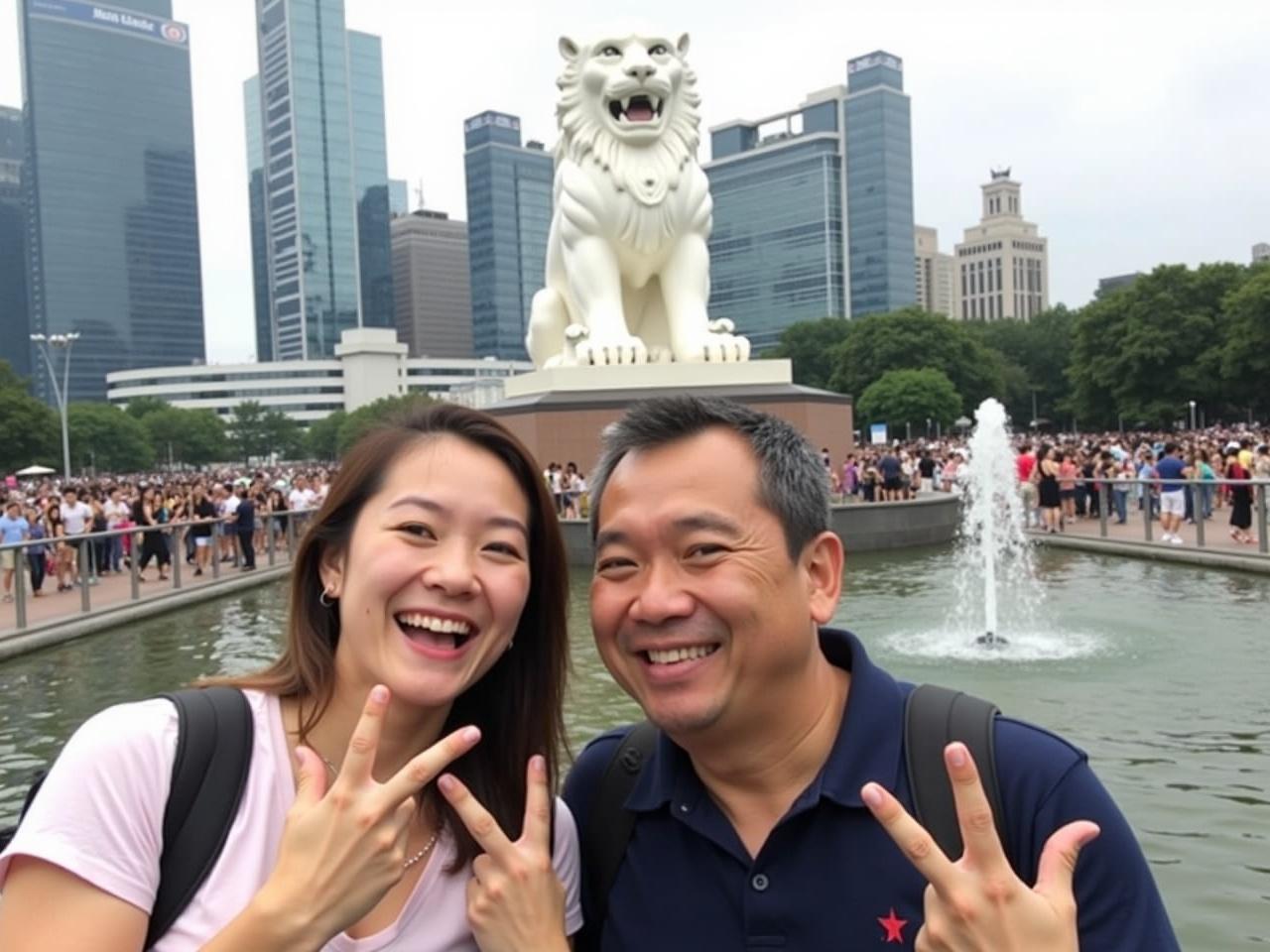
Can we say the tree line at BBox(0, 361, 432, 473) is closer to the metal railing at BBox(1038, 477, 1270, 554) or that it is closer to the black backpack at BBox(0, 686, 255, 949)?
the metal railing at BBox(1038, 477, 1270, 554)

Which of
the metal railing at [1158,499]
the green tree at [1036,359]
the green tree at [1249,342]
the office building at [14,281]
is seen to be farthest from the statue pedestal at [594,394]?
the office building at [14,281]

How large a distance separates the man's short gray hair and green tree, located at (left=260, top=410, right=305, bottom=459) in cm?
10078

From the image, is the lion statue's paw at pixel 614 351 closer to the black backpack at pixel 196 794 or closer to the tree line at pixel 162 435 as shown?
the black backpack at pixel 196 794

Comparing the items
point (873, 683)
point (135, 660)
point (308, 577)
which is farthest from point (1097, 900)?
point (135, 660)

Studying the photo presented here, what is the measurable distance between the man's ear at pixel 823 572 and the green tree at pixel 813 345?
7352cm

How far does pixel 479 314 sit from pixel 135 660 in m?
124

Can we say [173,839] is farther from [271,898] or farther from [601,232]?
[601,232]

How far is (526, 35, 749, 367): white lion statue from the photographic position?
15.8 metres

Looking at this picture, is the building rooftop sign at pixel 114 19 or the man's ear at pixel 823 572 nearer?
the man's ear at pixel 823 572

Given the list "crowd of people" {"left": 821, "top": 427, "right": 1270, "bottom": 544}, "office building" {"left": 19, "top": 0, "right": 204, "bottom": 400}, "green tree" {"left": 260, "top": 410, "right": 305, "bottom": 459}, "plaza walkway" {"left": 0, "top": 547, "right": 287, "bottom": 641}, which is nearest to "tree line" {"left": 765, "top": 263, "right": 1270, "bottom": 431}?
"crowd of people" {"left": 821, "top": 427, "right": 1270, "bottom": 544}

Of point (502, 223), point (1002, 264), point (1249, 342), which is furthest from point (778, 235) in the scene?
point (1249, 342)

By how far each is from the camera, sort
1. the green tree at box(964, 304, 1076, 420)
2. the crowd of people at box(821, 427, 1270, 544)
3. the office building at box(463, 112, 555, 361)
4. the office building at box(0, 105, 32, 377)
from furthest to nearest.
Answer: the office building at box(463, 112, 555, 361) → the office building at box(0, 105, 32, 377) → the green tree at box(964, 304, 1076, 420) → the crowd of people at box(821, 427, 1270, 544)

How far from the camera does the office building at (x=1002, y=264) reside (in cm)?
13662

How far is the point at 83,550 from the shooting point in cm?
1161
